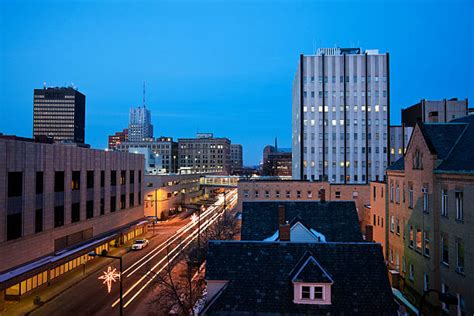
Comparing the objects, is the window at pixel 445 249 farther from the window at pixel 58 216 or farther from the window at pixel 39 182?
the window at pixel 58 216

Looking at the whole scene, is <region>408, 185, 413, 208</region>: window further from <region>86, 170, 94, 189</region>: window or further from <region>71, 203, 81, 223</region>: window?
<region>86, 170, 94, 189</region>: window

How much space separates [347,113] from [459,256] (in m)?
68.9

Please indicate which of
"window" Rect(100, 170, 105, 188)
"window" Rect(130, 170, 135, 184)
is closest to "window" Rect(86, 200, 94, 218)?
"window" Rect(100, 170, 105, 188)

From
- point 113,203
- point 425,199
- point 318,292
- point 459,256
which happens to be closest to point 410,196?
point 425,199

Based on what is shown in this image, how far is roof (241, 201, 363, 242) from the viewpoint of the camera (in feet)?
102

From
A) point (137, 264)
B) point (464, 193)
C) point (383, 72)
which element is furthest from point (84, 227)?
point (383, 72)

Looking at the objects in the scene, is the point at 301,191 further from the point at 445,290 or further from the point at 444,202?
the point at 445,290

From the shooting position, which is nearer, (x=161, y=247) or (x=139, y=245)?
(x=139, y=245)

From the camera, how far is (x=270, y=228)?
103 feet

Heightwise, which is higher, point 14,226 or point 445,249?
point 14,226

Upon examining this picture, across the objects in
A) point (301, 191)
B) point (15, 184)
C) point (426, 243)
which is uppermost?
point (15, 184)

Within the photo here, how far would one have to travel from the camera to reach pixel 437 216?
1016 inches

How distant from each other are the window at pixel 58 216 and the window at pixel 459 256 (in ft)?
121

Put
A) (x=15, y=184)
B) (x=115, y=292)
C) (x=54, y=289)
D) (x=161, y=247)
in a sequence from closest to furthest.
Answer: (x=15, y=184) → (x=54, y=289) → (x=115, y=292) → (x=161, y=247)
